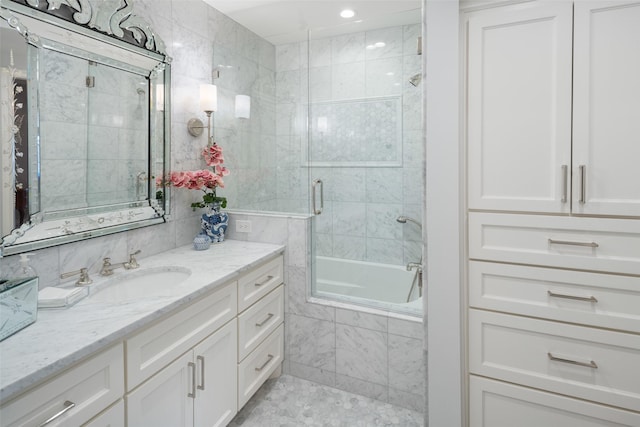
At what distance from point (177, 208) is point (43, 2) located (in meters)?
1.17

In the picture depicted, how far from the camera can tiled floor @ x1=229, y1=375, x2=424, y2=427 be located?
1891 millimetres

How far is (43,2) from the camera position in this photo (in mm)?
1419

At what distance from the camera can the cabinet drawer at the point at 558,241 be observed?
129 centimetres

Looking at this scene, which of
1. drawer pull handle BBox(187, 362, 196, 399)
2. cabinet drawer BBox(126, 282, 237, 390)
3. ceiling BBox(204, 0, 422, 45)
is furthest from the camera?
ceiling BBox(204, 0, 422, 45)

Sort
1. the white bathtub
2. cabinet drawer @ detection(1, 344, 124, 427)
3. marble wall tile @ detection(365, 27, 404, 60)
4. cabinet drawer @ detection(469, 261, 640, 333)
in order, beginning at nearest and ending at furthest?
cabinet drawer @ detection(1, 344, 124, 427)
cabinet drawer @ detection(469, 261, 640, 333)
the white bathtub
marble wall tile @ detection(365, 27, 404, 60)

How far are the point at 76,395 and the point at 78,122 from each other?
46.8 inches

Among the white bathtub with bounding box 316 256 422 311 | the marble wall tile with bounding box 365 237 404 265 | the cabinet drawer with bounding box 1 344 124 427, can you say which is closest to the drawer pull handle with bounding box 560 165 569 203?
the white bathtub with bounding box 316 256 422 311

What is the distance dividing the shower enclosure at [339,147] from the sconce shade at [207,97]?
0.24 m

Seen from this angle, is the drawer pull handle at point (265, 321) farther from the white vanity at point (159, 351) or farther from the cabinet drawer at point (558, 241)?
the cabinet drawer at point (558, 241)

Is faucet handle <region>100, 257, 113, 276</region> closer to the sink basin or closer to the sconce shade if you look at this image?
the sink basin

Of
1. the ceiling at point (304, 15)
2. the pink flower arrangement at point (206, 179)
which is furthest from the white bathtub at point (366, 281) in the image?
the ceiling at point (304, 15)

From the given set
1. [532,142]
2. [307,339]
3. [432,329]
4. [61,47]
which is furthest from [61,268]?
[532,142]

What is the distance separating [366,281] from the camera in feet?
7.97

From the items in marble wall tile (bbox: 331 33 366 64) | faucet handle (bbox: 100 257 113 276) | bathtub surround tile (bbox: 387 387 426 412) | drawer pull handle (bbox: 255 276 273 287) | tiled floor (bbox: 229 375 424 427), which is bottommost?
tiled floor (bbox: 229 375 424 427)
